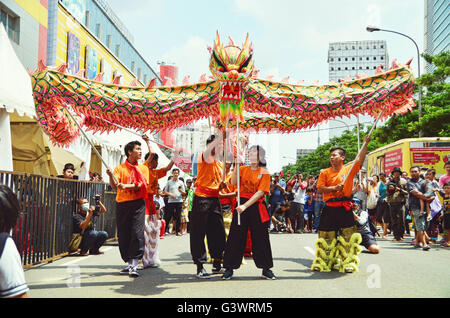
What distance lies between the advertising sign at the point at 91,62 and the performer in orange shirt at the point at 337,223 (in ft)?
58.2

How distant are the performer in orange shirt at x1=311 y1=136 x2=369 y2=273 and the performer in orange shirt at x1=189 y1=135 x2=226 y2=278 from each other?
5.14 feet

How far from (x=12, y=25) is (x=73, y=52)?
17.2 feet

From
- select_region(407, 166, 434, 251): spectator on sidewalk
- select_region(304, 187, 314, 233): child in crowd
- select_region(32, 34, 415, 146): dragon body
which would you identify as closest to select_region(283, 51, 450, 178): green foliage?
select_region(304, 187, 314, 233): child in crowd

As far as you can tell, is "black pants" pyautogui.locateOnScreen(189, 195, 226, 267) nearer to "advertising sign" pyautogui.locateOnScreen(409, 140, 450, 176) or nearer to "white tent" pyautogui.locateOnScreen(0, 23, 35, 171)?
"white tent" pyautogui.locateOnScreen(0, 23, 35, 171)

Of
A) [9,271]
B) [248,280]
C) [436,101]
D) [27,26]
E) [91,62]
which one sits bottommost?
[248,280]

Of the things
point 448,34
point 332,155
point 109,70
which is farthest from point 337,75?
point 332,155

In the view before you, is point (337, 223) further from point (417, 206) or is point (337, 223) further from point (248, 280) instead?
point (417, 206)

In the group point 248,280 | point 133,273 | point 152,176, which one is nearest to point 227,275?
point 248,280

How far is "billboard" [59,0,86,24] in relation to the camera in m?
19.9

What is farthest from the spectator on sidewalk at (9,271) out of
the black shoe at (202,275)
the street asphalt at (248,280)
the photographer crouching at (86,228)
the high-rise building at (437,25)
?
the high-rise building at (437,25)

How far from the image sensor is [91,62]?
73.5 feet

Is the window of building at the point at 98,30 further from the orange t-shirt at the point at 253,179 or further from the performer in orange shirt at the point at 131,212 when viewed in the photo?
the orange t-shirt at the point at 253,179

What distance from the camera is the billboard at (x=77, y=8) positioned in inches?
783

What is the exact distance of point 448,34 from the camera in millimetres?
61688
